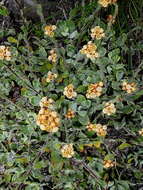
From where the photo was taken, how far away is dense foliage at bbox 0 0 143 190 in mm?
1561

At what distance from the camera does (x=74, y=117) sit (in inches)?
62.9

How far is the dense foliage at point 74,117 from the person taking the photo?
61.4 inches

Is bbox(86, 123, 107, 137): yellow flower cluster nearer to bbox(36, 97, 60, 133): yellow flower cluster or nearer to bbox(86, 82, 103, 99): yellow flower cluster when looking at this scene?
bbox(86, 82, 103, 99): yellow flower cluster

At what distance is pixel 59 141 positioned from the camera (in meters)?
1.56

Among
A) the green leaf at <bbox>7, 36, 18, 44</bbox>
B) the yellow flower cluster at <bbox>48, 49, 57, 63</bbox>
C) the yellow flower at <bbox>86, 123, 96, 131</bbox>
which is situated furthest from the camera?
the green leaf at <bbox>7, 36, 18, 44</bbox>

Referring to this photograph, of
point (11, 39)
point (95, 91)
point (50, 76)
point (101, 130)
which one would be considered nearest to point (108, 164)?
point (101, 130)

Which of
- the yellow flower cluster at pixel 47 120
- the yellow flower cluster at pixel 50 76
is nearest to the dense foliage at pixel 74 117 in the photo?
the yellow flower cluster at pixel 50 76

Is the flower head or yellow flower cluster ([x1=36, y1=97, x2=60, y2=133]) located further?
the flower head

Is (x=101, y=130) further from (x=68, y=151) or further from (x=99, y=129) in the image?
(x=68, y=151)

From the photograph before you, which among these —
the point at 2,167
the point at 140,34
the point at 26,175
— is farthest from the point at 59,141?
the point at 140,34

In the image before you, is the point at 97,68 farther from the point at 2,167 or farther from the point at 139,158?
the point at 2,167

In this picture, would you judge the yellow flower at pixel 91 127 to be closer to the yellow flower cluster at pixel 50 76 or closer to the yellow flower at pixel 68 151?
the yellow flower at pixel 68 151

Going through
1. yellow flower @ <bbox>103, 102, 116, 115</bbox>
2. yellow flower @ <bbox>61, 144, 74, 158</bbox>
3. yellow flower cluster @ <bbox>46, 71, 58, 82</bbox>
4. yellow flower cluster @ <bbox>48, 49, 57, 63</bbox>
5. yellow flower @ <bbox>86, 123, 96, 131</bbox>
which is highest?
yellow flower cluster @ <bbox>48, 49, 57, 63</bbox>

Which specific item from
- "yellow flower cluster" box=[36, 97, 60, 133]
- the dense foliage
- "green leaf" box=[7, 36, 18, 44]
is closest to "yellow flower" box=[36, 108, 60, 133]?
"yellow flower cluster" box=[36, 97, 60, 133]
